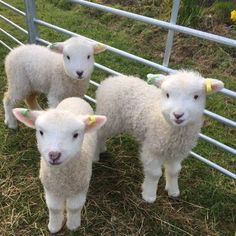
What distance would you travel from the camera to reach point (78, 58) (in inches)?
144

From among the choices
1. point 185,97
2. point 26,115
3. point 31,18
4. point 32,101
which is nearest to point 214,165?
point 185,97

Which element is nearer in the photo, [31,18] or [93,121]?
[93,121]

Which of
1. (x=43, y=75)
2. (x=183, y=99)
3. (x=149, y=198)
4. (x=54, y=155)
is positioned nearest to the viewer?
→ (x=54, y=155)

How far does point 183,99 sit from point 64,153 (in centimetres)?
93

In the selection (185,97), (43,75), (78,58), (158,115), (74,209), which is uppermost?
(185,97)

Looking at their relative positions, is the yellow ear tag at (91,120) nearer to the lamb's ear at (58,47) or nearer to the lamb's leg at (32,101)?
the lamb's ear at (58,47)

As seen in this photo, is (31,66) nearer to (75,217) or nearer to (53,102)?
(53,102)

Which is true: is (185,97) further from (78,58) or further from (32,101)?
(32,101)

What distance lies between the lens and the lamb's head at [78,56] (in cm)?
366

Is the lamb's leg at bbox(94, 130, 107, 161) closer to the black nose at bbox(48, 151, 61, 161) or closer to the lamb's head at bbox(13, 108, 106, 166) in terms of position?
the lamb's head at bbox(13, 108, 106, 166)

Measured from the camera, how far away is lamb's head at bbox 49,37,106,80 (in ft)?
12.0

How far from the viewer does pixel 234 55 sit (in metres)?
5.96

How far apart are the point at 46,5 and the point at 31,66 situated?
4.60 metres

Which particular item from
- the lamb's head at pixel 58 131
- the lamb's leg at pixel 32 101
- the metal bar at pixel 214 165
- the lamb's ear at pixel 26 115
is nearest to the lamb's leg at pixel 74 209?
the lamb's head at pixel 58 131
